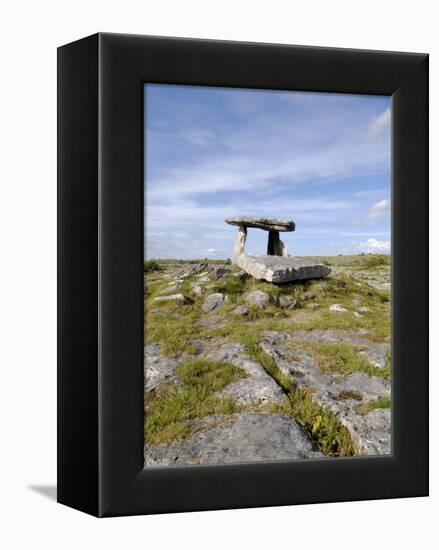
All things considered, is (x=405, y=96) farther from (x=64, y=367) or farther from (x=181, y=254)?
(x=64, y=367)

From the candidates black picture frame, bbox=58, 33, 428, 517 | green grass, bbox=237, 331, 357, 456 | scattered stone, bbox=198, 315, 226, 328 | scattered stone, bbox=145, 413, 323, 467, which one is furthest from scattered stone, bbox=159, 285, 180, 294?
scattered stone, bbox=145, 413, 323, 467

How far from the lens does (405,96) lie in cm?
767

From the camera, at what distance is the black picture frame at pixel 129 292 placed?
691 cm

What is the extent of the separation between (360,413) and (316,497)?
85 centimetres

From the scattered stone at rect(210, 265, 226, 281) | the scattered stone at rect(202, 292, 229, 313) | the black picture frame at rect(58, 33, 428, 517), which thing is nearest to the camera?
the black picture frame at rect(58, 33, 428, 517)

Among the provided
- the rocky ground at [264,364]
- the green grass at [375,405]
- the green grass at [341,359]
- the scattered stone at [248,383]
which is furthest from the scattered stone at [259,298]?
the green grass at [375,405]

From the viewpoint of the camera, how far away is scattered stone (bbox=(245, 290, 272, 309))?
24.3ft

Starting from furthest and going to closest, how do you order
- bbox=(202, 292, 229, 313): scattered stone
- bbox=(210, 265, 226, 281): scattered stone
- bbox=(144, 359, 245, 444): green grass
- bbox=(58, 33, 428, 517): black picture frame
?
bbox=(210, 265, 226, 281): scattered stone
bbox=(202, 292, 229, 313): scattered stone
bbox=(144, 359, 245, 444): green grass
bbox=(58, 33, 428, 517): black picture frame

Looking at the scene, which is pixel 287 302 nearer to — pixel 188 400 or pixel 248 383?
pixel 248 383

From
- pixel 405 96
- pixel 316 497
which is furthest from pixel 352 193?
pixel 316 497

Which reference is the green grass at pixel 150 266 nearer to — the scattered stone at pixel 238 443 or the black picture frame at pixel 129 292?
the black picture frame at pixel 129 292

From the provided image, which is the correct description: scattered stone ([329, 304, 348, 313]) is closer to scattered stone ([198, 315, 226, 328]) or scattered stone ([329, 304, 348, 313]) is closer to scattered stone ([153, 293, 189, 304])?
scattered stone ([198, 315, 226, 328])

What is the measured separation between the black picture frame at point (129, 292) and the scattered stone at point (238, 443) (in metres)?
0.08

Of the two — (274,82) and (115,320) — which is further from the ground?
(274,82)
